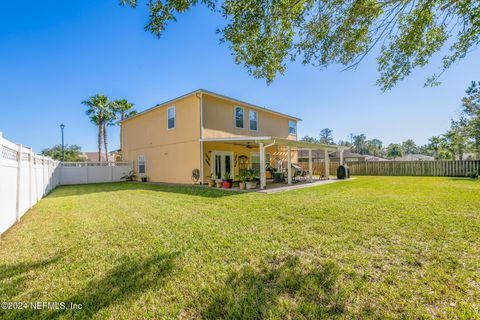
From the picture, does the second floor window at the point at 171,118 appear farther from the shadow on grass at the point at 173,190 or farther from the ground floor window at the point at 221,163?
the shadow on grass at the point at 173,190

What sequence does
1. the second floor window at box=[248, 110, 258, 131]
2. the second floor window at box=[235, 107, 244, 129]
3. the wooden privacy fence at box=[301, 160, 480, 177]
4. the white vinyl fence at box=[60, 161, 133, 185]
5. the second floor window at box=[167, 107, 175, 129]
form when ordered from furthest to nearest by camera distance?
the white vinyl fence at box=[60, 161, 133, 185] → the wooden privacy fence at box=[301, 160, 480, 177] → the second floor window at box=[248, 110, 258, 131] → the second floor window at box=[235, 107, 244, 129] → the second floor window at box=[167, 107, 175, 129]

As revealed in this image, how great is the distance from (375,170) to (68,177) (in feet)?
80.8

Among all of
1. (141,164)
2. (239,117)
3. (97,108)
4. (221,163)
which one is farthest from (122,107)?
(221,163)

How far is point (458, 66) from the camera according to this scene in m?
5.96

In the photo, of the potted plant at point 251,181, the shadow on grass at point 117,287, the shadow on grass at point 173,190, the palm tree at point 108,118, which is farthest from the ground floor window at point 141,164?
the shadow on grass at point 117,287

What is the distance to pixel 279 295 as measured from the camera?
7.09ft

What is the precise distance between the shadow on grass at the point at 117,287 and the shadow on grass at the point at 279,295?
2.50ft

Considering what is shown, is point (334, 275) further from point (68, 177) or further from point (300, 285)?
point (68, 177)

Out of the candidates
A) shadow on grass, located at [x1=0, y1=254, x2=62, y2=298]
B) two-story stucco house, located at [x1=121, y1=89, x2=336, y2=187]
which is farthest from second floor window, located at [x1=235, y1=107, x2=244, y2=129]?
shadow on grass, located at [x1=0, y1=254, x2=62, y2=298]

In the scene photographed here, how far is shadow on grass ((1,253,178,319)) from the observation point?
1978 mm

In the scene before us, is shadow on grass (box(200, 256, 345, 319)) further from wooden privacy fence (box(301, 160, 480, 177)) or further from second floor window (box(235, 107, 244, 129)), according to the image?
wooden privacy fence (box(301, 160, 480, 177))

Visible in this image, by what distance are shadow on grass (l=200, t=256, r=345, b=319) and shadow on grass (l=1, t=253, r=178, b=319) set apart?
761 mm

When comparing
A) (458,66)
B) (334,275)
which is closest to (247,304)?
(334,275)

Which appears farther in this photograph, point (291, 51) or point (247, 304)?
point (291, 51)
